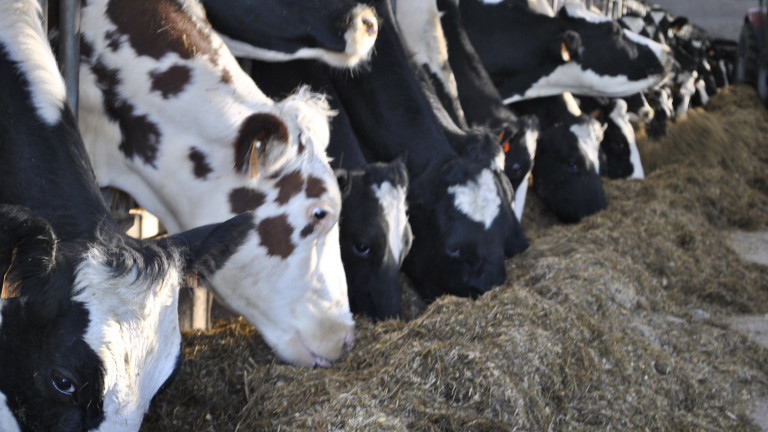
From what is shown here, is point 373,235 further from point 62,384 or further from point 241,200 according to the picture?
point 62,384

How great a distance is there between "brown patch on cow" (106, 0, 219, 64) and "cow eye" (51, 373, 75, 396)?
161 centimetres

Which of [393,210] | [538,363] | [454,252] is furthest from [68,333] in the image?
[454,252]

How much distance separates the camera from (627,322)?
160 inches

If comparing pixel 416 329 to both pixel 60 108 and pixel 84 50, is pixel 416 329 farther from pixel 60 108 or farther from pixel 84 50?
pixel 84 50

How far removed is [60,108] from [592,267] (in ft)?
10.5

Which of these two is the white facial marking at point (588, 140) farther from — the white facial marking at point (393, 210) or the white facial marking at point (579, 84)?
the white facial marking at point (393, 210)

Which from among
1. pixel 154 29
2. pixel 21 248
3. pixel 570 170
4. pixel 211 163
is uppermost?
pixel 21 248

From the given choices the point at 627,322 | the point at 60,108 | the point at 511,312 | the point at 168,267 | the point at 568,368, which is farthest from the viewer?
the point at 627,322

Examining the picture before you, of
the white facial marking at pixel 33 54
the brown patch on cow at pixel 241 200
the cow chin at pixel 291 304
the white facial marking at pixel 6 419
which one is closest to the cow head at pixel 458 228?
the cow chin at pixel 291 304

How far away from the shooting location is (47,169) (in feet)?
7.25

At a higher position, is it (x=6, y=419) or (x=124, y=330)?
(x=124, y=330)

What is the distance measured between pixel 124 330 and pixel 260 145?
3.80 ft

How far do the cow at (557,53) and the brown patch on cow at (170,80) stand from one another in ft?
13.3

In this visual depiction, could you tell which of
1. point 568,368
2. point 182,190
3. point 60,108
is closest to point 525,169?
point 568,368
